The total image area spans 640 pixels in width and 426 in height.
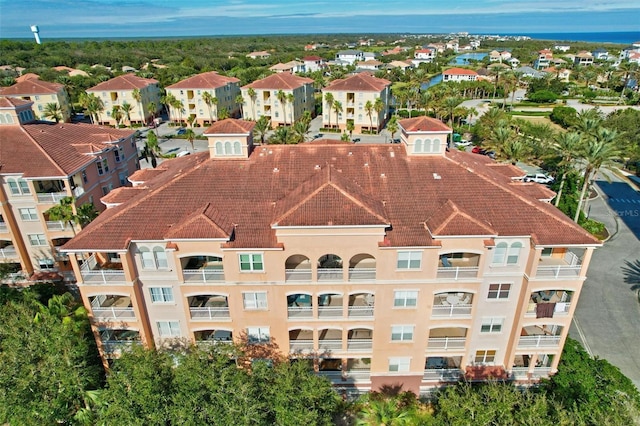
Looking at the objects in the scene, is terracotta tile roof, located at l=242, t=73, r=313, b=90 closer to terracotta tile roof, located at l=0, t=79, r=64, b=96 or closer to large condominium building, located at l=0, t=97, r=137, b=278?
terracotta tile roof, located at l=0, t=79, r=64, b=96

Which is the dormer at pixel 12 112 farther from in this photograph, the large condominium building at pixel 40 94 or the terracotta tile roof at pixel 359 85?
the terracotta tile roof at pixel 359 85

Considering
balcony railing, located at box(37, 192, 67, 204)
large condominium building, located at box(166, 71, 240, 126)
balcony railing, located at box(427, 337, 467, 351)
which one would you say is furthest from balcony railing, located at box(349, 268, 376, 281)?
large condominium building, located at box(166, 71, 240, 126)

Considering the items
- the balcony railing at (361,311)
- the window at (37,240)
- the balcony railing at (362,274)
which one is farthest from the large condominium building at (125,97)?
the balcony railing at (361,311)

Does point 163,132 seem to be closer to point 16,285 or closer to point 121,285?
point 16,285

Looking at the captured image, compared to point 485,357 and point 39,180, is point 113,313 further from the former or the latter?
point 485,357

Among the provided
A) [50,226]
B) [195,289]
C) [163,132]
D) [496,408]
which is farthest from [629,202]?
[163,132]

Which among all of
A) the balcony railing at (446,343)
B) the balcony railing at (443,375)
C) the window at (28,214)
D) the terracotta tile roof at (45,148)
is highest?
the terracotta tile roof at (45,148)
